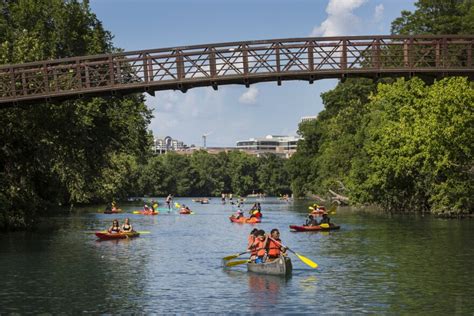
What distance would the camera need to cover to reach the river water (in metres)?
26.9

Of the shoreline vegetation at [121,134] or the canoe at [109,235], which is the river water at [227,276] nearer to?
the canoe at [109,235]

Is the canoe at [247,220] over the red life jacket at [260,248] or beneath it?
over

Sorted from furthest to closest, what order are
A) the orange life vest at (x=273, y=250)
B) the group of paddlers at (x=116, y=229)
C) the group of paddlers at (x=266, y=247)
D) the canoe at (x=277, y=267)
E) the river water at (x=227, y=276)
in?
the group of paddlers at (x=116, y=229) < the orange life vest at (x=273, y=250) < the group of paddlers at (x=266, y=247) < the canoe at (x=277, y=267) < the river water at (x=227, y=276)

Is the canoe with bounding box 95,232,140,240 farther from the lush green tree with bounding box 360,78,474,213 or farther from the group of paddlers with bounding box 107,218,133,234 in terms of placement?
the lush green tree with bounding box 360,78,474,213

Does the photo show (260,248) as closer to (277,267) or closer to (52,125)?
(277,267)

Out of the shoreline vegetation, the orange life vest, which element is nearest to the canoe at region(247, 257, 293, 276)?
the orange life vest

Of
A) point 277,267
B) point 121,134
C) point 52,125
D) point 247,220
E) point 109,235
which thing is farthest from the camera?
point 247,220

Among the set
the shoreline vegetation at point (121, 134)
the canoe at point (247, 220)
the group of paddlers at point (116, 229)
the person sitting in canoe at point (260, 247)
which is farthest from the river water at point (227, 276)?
the canoe at point (247, 220)

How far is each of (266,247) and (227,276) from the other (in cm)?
223

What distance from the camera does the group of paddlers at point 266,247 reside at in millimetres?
33688

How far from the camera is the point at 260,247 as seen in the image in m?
35.2

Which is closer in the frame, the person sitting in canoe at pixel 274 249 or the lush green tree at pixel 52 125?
the person sitting in canoe at pixel 274 249

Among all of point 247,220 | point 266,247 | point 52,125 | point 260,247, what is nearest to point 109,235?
point 52,125

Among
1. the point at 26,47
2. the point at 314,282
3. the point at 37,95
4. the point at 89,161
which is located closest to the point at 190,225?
the point at 89,161
